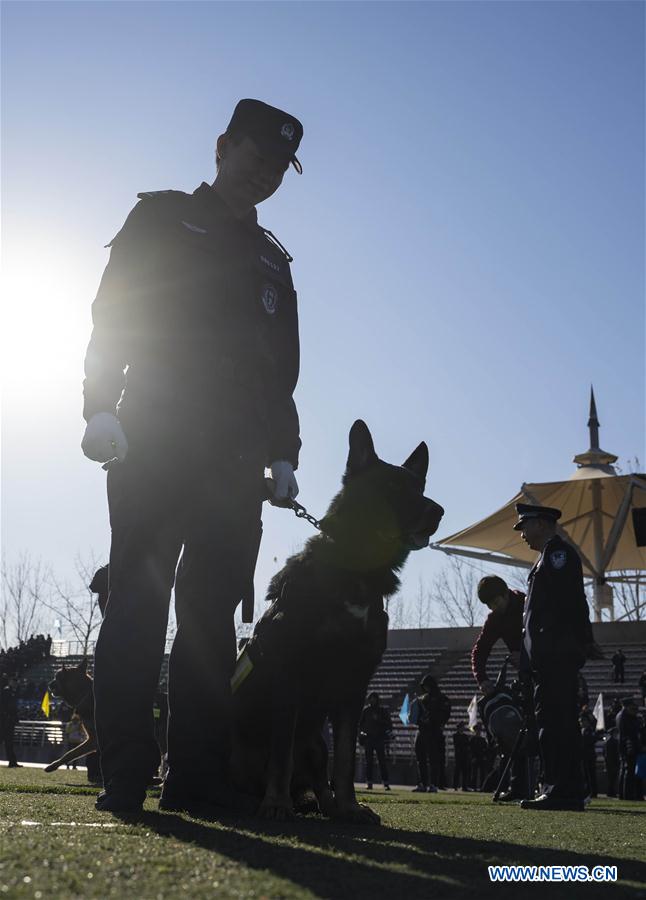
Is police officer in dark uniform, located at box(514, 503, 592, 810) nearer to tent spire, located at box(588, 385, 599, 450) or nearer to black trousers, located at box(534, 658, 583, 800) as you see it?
black trousers, located at box(534, 658, 583, 800)

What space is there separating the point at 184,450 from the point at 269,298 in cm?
81

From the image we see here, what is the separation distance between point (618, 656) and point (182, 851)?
3094 centimetres

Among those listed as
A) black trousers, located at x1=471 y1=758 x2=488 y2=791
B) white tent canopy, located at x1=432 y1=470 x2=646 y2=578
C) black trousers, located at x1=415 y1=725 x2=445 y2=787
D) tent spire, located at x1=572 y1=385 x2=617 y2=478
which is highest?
tent spire, located at x1=572 y1=385 x2=617 y2=478

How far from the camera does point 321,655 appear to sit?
3.85 metres

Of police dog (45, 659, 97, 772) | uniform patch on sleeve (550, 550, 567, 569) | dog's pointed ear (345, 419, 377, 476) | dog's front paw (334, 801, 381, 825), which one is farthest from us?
police dog (45, 659, 97, 772)

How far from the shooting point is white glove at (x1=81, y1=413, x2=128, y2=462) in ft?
11.1

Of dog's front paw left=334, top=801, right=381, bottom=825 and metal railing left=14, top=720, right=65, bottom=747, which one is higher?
dog's front paw left=334, top=801, right=381, bottom=825

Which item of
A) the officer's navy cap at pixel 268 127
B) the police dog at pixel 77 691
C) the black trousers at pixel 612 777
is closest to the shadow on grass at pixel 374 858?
the officer's navy cap at pixel 268 127

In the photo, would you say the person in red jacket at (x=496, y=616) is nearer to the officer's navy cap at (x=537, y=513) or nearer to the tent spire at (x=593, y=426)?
the officer's navy cap at (x=537, y=513)

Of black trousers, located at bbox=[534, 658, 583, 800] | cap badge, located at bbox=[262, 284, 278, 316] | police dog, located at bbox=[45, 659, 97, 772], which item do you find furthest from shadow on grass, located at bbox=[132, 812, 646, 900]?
police dog, located at bbox=[45, 659, 97, 772]

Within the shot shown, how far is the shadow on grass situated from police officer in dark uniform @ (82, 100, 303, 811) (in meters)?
0.40

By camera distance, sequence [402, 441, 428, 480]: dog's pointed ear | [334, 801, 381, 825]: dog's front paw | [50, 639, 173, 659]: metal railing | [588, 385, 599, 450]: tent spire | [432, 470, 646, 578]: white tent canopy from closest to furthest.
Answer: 1. [334, 801, 381, 825]: dog's front paw
2. [402, 441, 428, 480]: dog's pointed ear
3. [432, 470, 646, 578]: white tent canopy
4. [588, 385, 599, 450]: tent spire
5. [50, 639, 173, 659]: metal railing

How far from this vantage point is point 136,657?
3455mm
